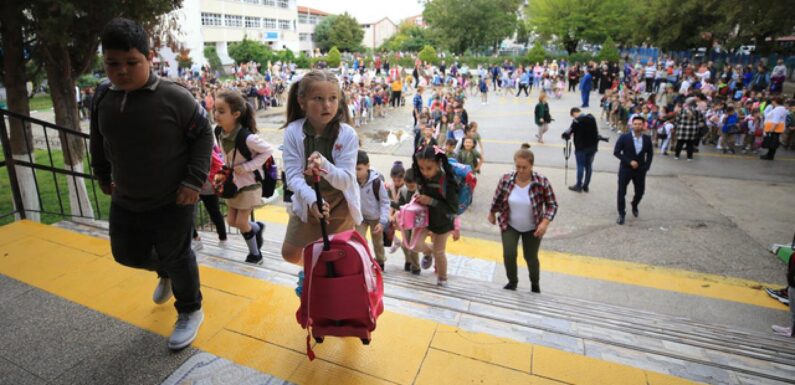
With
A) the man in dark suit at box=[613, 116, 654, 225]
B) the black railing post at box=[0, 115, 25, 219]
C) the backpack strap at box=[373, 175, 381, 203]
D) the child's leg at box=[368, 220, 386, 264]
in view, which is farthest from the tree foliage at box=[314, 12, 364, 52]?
the backpack strap at box=[373, 175, 381, 203]

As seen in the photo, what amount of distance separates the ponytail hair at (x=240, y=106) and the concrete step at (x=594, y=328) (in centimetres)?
128

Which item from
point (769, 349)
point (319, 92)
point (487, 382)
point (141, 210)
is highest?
point (319, 92)

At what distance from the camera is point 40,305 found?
323cm

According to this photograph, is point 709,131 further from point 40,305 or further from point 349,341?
point 40,305

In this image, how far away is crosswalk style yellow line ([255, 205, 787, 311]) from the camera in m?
5.88

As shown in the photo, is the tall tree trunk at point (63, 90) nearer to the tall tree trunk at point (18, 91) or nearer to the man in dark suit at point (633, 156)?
the tall tree trunk at point (18, 91)

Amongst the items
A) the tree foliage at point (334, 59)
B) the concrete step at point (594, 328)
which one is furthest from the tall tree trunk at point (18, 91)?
the tree foliage at point (334, 59)

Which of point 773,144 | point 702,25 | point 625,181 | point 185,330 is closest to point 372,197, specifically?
point 185,330

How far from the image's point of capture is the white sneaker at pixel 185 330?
2721mm

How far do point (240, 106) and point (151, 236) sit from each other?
5.55 ft

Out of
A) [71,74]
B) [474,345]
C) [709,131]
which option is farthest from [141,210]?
[709,131]

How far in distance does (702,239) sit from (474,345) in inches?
271

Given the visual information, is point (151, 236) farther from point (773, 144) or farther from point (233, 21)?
point (233, 21)

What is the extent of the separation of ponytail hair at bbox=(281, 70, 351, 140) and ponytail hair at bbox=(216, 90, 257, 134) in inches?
53.2
